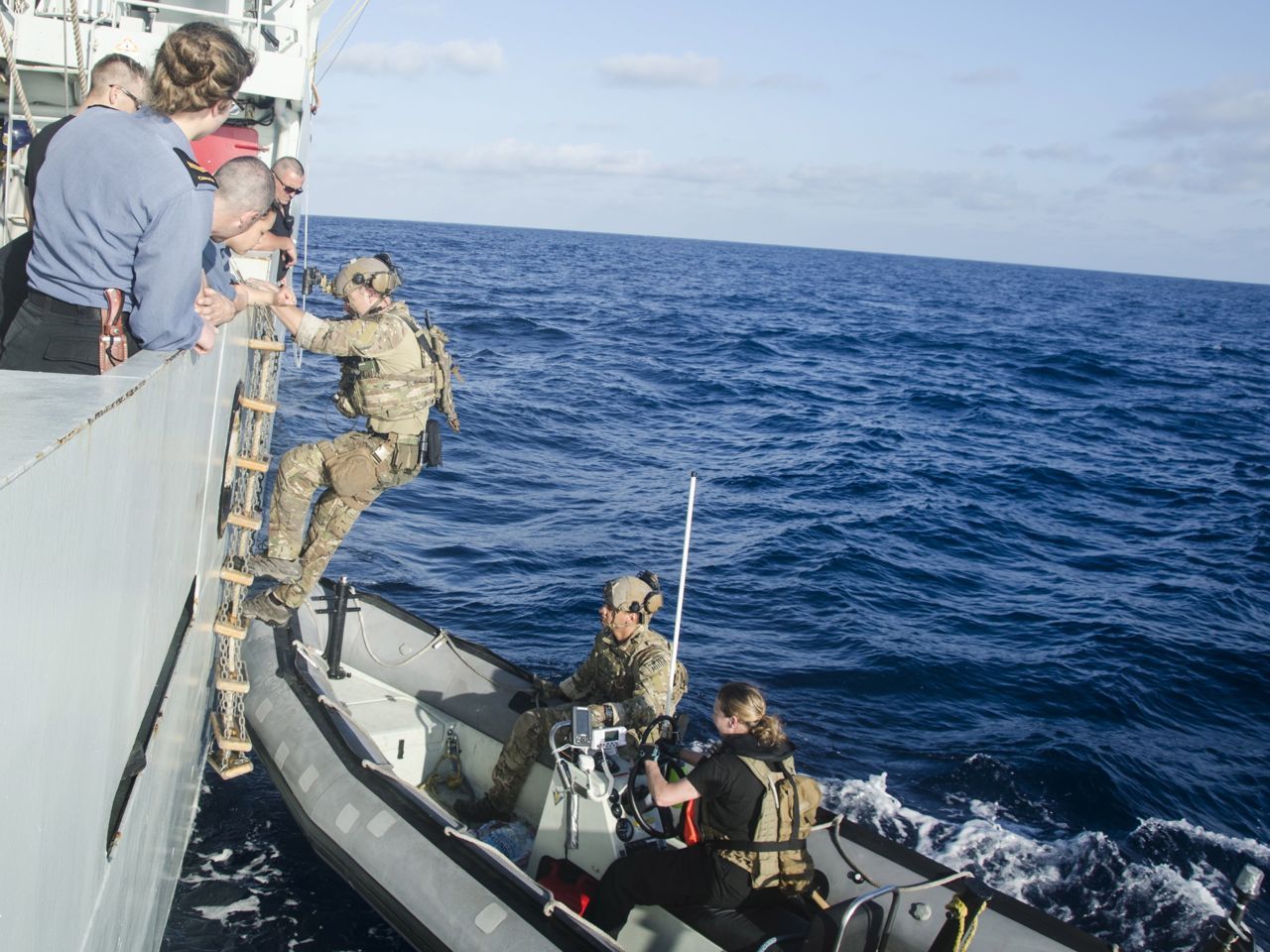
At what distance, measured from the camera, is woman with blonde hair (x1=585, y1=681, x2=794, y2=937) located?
4.63m

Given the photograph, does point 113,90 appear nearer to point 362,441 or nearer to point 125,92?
point 125,92

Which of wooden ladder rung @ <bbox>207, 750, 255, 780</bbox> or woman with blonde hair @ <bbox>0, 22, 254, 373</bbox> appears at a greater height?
woman with blonde hair @ <bbox>0, 22, 254, 373</bbox>

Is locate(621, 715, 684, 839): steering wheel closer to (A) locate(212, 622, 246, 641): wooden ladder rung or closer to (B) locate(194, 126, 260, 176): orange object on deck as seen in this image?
(A) locate(212, 622, 246, 641): wooden ladder rung

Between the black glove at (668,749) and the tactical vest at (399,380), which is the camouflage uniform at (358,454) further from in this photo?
the black glove at (668,749)

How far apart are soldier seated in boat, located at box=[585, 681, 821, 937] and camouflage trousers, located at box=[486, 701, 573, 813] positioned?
1345 mm

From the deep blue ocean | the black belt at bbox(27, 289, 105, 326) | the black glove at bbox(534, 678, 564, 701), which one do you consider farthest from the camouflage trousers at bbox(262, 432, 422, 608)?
the black belt at bbox(27, 289, 105, 326)

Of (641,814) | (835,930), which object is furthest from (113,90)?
(835,930)

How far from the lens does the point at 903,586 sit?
13.0 m

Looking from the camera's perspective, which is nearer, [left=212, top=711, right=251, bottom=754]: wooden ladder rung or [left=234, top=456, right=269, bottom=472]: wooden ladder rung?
[left=234, top=456, right=269, bottom=472]: wooden ladder rung

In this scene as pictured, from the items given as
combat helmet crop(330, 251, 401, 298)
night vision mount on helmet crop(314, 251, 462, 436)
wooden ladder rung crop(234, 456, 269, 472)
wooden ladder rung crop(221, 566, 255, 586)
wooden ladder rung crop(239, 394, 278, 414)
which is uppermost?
combat helmet crop(330, 251, 401, 298)

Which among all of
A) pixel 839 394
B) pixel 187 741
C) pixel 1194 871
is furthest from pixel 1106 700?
pixel 839 394

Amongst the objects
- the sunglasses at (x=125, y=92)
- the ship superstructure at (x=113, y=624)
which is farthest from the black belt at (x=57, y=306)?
the sunglasses at (x=125, y=92)

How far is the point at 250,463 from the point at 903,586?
9076mm

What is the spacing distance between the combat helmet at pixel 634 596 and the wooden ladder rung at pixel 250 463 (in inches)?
78.3
